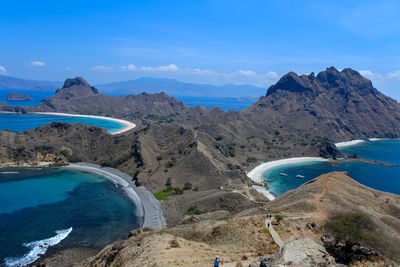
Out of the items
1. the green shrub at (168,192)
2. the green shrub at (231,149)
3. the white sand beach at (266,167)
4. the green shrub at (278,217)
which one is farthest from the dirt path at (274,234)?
the green shrub at (231,149)

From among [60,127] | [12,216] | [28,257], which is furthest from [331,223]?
[60,127]

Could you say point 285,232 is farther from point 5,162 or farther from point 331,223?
point 5,162

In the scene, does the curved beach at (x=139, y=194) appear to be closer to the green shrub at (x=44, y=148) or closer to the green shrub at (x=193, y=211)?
the green shrub at (x=193, y=211)

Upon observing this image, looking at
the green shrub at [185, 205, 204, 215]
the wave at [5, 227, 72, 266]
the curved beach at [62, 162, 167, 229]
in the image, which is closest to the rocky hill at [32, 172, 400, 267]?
the wave at [5, 227, 72, 266]

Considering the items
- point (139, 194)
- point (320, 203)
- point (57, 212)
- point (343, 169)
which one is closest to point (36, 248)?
point (57, 212)

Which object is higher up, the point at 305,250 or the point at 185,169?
the point at 305,250

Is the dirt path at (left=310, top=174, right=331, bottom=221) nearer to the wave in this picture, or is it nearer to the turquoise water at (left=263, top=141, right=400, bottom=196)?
the turquoise water at (left=263, top=141, right=400, bottom=196)
